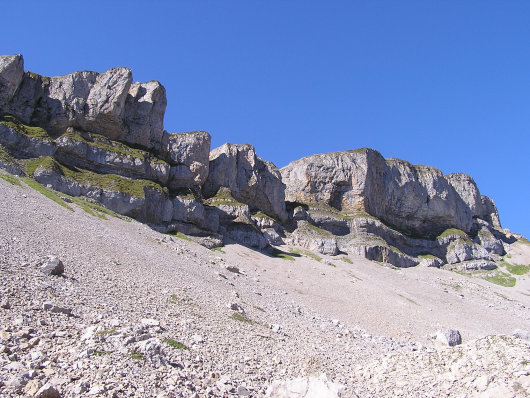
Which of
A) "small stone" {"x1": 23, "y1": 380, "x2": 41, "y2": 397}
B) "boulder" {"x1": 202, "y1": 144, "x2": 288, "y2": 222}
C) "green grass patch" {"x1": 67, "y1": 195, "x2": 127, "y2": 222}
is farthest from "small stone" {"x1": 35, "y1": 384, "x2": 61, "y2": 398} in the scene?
"boulder" {"x1": 202, "y1": 144, "x2": 288, "y2": 222}

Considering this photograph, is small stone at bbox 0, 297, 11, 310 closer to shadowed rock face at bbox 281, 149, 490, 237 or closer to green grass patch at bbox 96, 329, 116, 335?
green grass patch at bbox 96, 329, 116, 335

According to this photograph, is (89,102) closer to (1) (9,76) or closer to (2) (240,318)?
(1) (9,76)

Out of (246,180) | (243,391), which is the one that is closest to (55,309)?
(243,391)

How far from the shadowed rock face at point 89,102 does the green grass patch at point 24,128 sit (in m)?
2.98

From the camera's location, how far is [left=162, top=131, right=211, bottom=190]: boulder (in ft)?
222

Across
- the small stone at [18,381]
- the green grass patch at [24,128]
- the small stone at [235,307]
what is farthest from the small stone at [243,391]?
the green grass patch at [24,128]

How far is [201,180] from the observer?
71.6 metres

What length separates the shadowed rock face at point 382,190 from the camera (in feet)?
318

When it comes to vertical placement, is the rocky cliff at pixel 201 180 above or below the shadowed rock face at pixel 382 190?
below

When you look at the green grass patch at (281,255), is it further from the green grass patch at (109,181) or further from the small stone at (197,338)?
the small stone at (197,338)

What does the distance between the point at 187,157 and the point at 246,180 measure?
572 inches

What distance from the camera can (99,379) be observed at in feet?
29.5

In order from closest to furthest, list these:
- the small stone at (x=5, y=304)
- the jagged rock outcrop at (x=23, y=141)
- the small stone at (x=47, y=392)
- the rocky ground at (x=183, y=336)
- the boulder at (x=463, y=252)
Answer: the small stone at (x=47, y=392), the rocky ground at (x=183, y=336), the small stone at (x=5, y=304), the jagged rock outcrop at (x=23, y=141), the boulder at (x=463, y=252)

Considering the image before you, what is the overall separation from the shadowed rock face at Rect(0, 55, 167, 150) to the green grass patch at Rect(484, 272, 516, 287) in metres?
75.1
